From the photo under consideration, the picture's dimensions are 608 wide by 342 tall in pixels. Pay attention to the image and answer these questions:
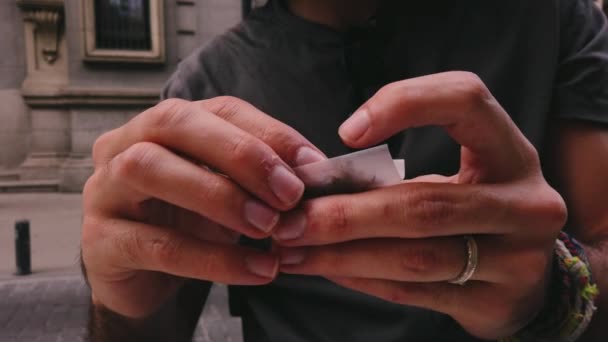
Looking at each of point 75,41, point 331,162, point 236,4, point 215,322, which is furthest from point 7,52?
point 331,162

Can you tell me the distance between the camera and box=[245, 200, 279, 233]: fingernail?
0.83 meters

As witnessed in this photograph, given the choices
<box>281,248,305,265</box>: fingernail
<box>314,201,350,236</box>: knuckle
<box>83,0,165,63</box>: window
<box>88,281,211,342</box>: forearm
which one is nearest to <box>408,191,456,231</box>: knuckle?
<box>314,201,350,236</box>: knuckle

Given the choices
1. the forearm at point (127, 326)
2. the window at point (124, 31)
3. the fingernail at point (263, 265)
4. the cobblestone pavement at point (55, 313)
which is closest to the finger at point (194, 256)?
the fingernail at point (263, 265)

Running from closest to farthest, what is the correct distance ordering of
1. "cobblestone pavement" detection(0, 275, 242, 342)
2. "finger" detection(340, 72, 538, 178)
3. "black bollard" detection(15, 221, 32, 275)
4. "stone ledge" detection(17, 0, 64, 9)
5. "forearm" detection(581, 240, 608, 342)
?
"finger" detection(340, 72, 538, 178)
"forearm" detection(581, 240, 608, 342)
"cobblestone pavement" detection(0, 275, 242, 342)
"black bollard" detection(15, 221, 32, 275)
"stone ledge" detection(17, 0, 64, 9)

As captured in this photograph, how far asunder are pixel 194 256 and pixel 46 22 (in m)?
11.3

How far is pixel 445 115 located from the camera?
0.77 meters

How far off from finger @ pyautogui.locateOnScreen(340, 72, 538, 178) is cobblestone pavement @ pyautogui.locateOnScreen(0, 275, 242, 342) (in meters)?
3.59

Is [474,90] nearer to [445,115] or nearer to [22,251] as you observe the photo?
[445,115]

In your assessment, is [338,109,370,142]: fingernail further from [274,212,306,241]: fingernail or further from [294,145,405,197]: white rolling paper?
[274,212,306,241]: fingernail

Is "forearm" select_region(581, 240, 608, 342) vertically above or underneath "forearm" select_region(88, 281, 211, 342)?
above

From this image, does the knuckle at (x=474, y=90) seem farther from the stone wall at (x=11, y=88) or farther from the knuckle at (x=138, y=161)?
the stone wall at (x=11, y=88)

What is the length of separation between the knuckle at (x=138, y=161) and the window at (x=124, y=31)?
34.4 feet

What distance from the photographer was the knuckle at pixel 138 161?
85 centimetres

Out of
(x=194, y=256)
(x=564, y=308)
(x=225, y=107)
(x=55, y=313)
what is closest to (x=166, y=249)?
(x=194, y=256)
